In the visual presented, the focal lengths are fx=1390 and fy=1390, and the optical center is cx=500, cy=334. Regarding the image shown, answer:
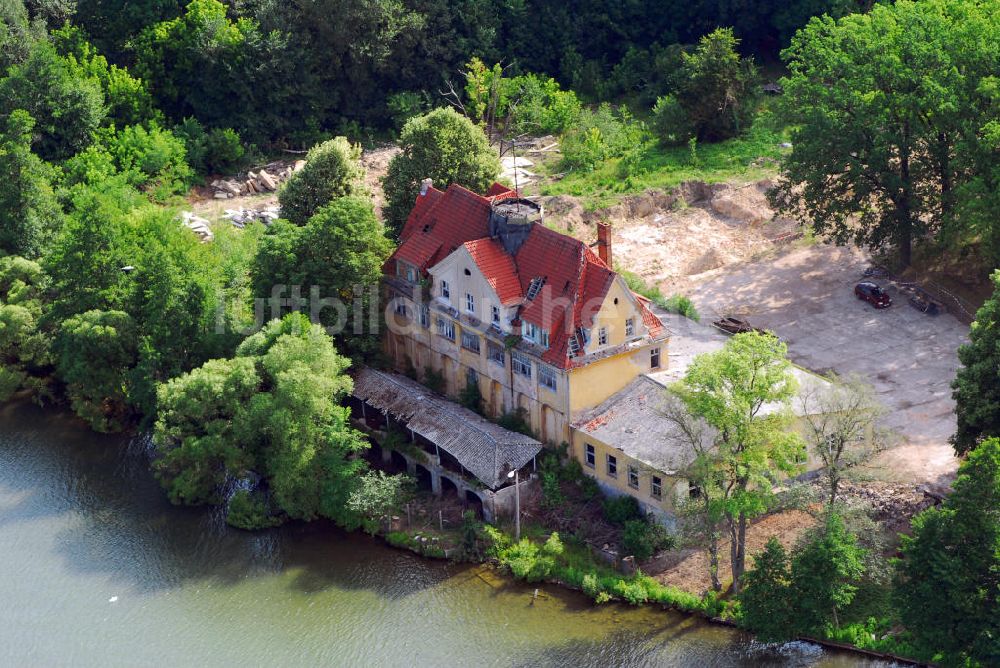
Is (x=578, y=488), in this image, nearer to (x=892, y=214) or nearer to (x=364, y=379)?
(x=364, y=379)

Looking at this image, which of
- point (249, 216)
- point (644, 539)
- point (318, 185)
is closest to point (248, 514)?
point (644, 539)

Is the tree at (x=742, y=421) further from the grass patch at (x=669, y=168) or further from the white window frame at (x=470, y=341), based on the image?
the grass patch at (x=669, y=168)

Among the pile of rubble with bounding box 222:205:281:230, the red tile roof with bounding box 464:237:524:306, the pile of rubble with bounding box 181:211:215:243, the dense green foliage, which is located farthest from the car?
the pile of rubble with bounding box 181:211:215:243

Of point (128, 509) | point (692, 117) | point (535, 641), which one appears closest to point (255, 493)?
point (128, 509)

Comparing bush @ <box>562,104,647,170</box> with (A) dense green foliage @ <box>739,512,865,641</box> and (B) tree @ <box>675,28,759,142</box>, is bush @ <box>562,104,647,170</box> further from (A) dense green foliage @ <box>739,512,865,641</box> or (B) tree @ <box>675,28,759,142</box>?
(A) dense green foliage @ <box>739,512,865,641</box>

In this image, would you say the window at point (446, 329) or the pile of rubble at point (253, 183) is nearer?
the window at point (446, 329)

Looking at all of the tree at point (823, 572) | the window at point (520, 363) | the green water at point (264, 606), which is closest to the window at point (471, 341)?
the window at point (520, 363)

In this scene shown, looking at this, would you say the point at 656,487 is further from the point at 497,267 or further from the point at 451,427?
the point at 497,267
